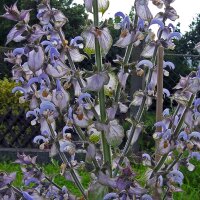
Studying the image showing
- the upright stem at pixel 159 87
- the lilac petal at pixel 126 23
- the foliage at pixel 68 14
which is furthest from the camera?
the foliage at pixel 68 14

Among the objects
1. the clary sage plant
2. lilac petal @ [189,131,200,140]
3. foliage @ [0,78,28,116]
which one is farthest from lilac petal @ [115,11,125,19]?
foliage @ [0,78,28,116]

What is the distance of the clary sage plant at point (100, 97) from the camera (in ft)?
5.74

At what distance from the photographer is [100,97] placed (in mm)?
1852

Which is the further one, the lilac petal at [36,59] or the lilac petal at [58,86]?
the lilac petal at [58,86]

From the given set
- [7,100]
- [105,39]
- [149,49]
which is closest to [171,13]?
[149,49]

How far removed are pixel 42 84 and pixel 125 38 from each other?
34 cm

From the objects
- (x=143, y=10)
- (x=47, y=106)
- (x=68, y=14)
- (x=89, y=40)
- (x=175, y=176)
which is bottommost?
(x=68, y=14)

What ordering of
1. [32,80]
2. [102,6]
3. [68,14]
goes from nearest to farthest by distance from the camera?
[102,6], [32,80], [68,14]

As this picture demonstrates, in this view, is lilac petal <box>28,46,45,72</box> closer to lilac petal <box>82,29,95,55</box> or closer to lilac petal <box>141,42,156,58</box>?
lilac petal <box>82,29,95,55</box>

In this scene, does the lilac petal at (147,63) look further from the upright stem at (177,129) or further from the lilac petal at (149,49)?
the upright stem at (177,129)

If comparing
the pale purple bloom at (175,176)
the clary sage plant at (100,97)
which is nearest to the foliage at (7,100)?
the clary sage plant at (100,97)

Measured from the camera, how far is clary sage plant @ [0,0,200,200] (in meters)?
1.75

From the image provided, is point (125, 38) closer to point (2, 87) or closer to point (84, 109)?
point (84, 109)

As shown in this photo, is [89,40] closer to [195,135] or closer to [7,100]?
[195,135]
